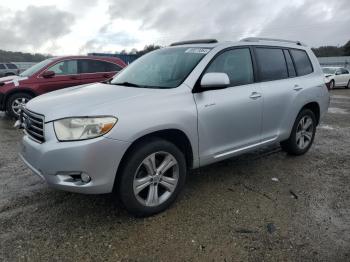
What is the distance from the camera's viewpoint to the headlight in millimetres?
2957

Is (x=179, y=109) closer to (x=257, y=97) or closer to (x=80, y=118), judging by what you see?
(x=80, y=118)

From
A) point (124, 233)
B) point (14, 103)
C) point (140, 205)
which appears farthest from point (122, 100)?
point (14, 103)

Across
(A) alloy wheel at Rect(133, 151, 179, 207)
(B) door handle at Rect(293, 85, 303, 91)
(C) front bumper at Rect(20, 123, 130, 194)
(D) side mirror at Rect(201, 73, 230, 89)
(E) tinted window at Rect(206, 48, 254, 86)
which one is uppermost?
(E) tinted window at Rect(206, 48, 254, 86)

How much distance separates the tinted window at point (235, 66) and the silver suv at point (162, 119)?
0.04 feet

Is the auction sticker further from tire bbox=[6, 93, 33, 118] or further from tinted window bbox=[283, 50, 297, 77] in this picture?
tire bbox=[6, 93, 33, 118]

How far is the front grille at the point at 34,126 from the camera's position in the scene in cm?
319

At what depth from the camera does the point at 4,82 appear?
8688 millimetres

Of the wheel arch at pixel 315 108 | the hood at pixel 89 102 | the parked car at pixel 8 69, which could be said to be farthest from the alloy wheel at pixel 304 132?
the parked car at pixel 8 69

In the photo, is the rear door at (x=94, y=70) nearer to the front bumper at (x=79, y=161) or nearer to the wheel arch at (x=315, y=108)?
the wheel arch at (x=315, y=108)

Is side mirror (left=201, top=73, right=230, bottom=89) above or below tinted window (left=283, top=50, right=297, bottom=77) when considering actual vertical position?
below

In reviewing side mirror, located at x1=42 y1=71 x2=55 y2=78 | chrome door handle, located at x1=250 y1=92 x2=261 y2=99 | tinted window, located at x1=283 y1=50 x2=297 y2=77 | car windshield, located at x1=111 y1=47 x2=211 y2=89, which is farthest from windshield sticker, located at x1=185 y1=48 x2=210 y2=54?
side mirror, located at x1=42 y1=71 x2=55 y2=78

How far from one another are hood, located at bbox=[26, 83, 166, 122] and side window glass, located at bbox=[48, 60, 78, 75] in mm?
5632

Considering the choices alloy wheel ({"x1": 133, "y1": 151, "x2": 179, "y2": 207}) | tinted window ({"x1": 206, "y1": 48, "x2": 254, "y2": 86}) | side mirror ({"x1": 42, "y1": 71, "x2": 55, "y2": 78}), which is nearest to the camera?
alloy wheel ({"x1": 133, "y1": 151, "x2": 179, "y2": 207})

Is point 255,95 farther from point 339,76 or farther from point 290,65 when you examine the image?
point 339,76
